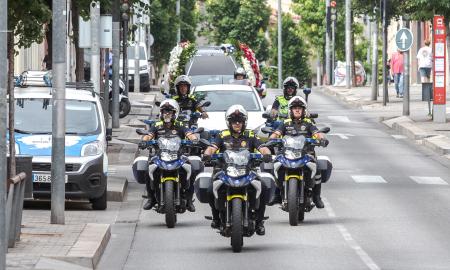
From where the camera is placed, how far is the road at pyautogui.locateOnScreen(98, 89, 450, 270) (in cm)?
1741

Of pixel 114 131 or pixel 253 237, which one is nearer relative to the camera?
pixel 253 237

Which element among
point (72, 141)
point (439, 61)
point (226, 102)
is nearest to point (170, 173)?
point (72, 141)

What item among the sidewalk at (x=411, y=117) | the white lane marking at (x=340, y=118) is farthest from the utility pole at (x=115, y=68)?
the white lane marking at (x=340, y=118)

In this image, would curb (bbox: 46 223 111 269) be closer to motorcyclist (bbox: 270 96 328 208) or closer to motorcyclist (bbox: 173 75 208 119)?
motorcyclist (bbox: 270 96 328 208)

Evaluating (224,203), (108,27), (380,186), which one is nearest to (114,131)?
(108,27)

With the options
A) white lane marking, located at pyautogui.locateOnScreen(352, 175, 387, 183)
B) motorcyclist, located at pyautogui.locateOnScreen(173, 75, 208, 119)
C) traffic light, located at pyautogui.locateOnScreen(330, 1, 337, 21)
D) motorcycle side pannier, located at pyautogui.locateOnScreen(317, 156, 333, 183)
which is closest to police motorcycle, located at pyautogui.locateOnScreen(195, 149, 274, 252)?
motorcycle side pannier, located at pyautogui.locateOnScreen(317, 156, 333, 183)

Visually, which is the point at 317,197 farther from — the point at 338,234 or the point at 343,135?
the point at 343,135

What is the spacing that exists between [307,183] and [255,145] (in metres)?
2.05

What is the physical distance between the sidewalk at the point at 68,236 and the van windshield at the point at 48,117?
3.43 feet

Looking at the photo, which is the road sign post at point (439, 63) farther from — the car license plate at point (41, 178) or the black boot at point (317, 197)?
the car license plate at point (41, 178)

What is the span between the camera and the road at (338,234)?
685 inches

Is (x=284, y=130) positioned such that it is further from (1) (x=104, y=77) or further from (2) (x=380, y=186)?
(1) (x=104, y=77)

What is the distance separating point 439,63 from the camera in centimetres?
4075

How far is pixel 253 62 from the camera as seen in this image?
145 ft
